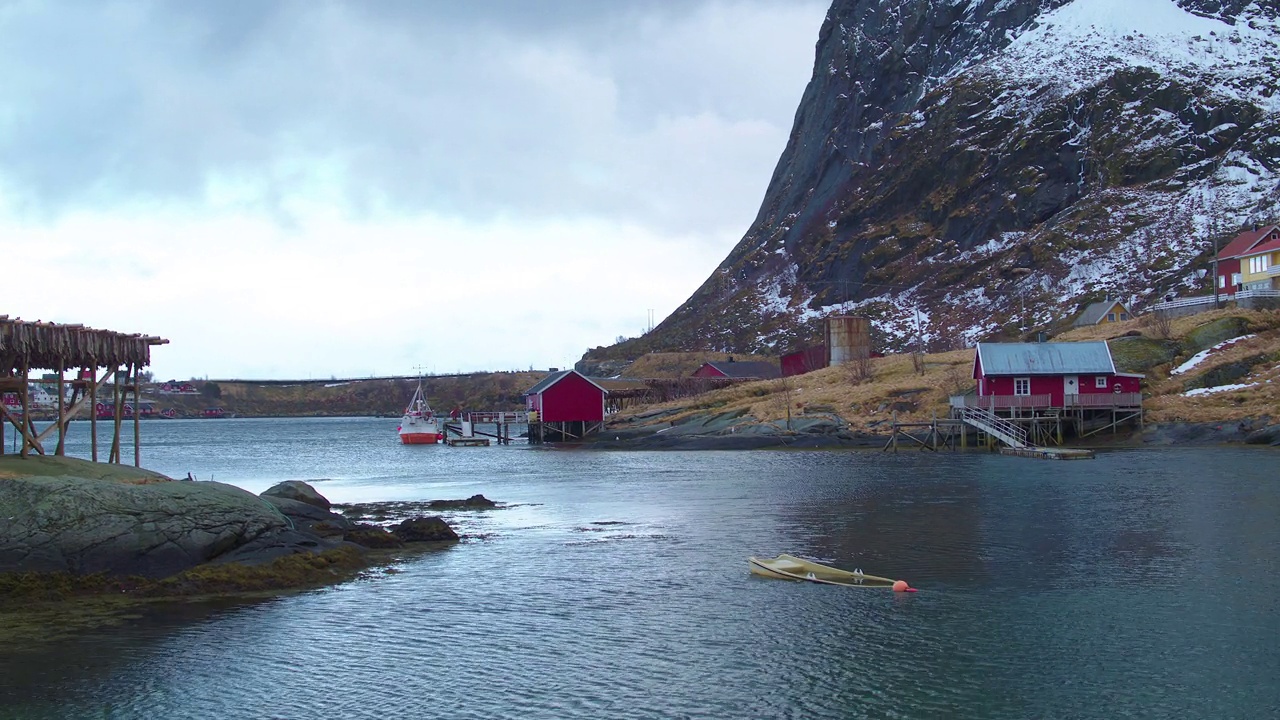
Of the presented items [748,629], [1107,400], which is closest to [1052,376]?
[1107,400]

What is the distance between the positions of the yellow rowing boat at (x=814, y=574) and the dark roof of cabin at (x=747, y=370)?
318 ft

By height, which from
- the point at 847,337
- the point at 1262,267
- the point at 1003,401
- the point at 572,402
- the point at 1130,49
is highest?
the point at 1130,49

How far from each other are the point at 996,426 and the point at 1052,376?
512 cm

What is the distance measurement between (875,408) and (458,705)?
6889 cm

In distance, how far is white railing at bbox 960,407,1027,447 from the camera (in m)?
70.4

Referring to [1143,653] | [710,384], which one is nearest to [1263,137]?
[710,384]

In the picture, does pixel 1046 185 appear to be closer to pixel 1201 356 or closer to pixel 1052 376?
pixel 1201 356

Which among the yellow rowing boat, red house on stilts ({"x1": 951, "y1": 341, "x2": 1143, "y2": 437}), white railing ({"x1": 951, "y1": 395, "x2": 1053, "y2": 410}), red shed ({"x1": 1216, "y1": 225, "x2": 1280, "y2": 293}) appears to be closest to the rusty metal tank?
red shed ({"x1": 1216, "y1": 225, "x2": 1280, "y2": 293})

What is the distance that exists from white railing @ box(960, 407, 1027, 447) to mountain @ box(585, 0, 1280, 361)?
6005 cm

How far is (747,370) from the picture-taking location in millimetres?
129250

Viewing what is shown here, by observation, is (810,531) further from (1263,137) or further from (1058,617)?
(1263,137)

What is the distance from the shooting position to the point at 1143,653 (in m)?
19.5

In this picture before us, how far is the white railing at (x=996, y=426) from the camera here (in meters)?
70.4

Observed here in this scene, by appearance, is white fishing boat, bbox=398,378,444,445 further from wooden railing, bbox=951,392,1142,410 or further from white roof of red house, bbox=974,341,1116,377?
white roof of red house, bbox=974,341,1116,377
